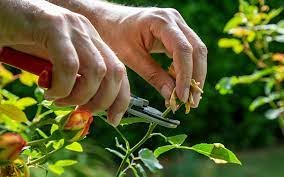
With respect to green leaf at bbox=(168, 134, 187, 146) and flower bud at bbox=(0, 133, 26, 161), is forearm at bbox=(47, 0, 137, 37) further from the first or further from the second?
flower bud at bbox=(0, 133, 26, 161)

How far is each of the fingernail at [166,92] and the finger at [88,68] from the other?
0.19 meters

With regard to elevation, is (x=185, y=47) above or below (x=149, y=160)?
above

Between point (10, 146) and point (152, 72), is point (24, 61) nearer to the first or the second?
point (10, 146)

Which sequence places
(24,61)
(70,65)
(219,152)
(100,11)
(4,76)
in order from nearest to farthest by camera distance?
(70,65), (24,61), (219,152), (100,11), (4,76)

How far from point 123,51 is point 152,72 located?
5 centimetres

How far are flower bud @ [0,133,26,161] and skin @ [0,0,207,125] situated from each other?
0.15ft

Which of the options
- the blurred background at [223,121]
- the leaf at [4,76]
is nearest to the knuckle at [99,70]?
the leaf at [4,76]

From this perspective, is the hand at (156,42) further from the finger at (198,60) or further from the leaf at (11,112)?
the leaf at (11,112)

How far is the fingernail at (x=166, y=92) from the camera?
0.71m

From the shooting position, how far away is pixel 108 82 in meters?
0.53

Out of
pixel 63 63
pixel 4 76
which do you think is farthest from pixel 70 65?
pixel 4 76

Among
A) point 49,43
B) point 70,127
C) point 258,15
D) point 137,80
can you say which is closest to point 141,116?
point 70,127

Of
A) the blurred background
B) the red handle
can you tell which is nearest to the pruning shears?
the red handle

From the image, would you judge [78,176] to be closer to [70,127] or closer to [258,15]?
[258,15]
